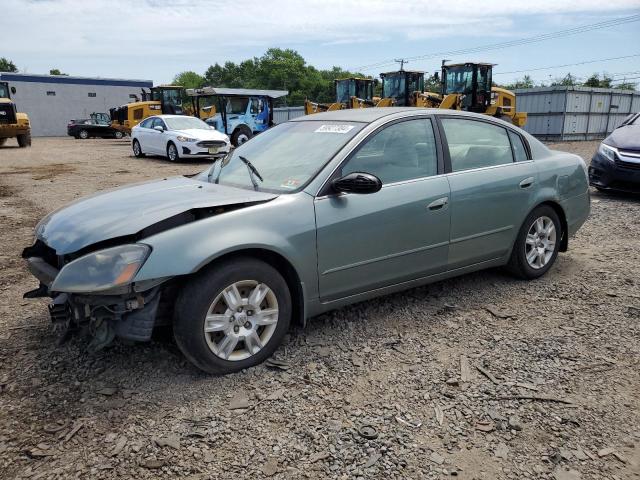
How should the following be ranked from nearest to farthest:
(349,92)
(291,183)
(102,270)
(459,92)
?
1. (102,270)
2. (291,183)
3. (459,92)
4. (349,92)

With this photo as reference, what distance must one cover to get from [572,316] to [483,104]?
17532mm

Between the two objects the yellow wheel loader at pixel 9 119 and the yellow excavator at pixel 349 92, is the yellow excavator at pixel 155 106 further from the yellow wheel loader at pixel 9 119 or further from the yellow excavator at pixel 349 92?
the yellow excavator at pixel 349 92

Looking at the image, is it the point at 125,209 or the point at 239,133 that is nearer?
the point at 125,209

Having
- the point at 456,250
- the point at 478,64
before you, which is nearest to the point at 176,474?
the point at 456,250

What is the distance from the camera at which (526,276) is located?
15.1 ft

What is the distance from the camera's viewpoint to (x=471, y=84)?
64.3ft

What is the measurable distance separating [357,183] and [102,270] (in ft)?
5.18

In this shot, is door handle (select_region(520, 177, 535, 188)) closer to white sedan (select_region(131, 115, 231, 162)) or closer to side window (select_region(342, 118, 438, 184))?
side window (select_region(342, 118, 438, 184))

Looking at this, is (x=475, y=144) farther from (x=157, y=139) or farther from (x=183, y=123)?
(x=157, y=139)

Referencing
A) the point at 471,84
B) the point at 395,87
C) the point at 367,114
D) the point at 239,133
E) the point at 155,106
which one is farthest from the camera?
the point at 155,106

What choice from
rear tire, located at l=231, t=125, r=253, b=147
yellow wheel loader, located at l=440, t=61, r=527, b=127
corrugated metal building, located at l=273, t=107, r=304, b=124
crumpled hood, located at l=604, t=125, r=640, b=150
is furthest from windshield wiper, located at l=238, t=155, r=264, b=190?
corrugated metal building, located at l=273, t=107, r=304, b=124

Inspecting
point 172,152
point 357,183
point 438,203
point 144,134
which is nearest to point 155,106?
point 144,134

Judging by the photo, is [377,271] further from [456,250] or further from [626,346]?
[626,346]

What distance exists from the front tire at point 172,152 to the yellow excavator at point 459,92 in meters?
9.16
